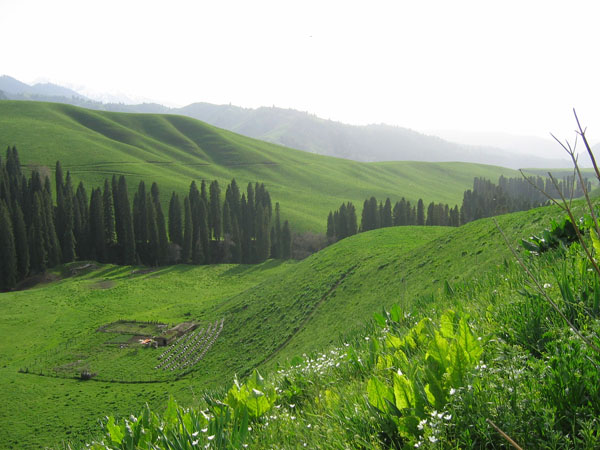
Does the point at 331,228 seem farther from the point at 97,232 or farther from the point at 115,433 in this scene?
the point at 115,433

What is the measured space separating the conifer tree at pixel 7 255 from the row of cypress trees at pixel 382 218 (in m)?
80.6

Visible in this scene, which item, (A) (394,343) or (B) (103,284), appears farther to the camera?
(B) (103,284)

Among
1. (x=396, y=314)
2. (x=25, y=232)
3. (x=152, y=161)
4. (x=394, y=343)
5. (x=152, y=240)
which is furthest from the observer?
(x=152, y=161)

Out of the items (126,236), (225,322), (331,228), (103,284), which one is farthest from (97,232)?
(225,322)

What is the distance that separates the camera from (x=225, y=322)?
4475 cm

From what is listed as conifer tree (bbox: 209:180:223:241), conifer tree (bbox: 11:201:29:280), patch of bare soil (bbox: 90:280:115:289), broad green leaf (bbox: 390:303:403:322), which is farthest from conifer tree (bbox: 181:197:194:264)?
broad green leaf (bbox: 390:303:403:322)

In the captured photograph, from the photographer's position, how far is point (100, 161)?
147 metres

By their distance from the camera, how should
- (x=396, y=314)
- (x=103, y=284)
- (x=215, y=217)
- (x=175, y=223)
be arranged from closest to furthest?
(x=396, y=314) < (x=103, y=284) < (x=175, y=223) < (x=215, y=217)

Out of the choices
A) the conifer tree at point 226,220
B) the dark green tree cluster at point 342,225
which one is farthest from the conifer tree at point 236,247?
the dark green tree cluster at point 342,225

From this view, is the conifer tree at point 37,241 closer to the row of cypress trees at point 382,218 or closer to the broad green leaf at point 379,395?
the row of cypress trees at point 382,218

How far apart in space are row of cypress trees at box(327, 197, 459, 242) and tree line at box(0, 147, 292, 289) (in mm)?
17251

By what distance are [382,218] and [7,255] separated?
9970cm

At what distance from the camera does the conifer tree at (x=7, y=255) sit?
80.8m

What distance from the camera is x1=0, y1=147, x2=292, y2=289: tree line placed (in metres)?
86.7
